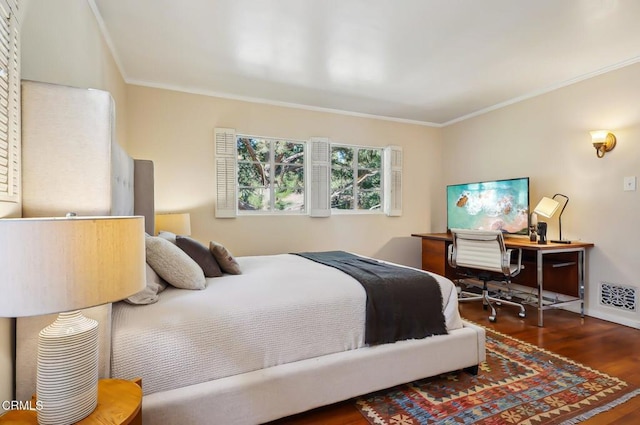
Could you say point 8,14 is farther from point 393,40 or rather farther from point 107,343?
point 393,40

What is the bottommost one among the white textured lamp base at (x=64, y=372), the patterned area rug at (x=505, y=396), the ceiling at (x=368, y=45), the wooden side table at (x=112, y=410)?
the patterned area rug at (x=505, y=396)

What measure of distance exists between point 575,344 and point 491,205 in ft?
6.01

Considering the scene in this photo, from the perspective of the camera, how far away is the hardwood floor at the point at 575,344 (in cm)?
169

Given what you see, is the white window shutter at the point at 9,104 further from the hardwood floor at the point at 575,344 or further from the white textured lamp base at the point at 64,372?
the hardwood floor at the point at 575,344

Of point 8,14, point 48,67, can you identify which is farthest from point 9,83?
point 48,67

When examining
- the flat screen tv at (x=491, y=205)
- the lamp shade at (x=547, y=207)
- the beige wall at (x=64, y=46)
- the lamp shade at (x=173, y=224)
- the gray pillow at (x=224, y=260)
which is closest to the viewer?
the beige wall at (x=64, y=46)

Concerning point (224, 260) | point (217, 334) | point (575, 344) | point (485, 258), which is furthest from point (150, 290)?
point (575, 344)

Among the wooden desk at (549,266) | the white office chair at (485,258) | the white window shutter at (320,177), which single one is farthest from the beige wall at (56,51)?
the wooden desk at (549,266)

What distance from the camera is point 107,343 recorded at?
1.29 metres

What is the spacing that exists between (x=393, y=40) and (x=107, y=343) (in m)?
2.73

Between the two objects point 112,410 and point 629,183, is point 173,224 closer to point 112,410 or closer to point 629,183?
point 112,410

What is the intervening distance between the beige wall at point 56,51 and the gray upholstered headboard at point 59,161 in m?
0.05

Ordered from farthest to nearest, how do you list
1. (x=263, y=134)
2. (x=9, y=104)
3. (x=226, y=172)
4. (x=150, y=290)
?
1. (x=263, y=134)
2. (x=226, y=172)
3. (x=150, y=290)
4. (x=9, y=104)

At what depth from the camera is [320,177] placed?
13.9ft
